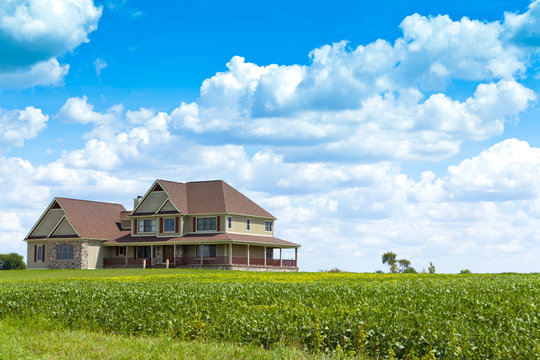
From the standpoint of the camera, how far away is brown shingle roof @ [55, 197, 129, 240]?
57.9 m

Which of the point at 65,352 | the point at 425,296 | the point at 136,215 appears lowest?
the point at 65,352

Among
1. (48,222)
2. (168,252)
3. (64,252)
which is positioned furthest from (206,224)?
(48,222)

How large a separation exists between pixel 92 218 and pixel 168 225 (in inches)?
365

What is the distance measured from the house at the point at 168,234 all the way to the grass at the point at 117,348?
38.0 metres

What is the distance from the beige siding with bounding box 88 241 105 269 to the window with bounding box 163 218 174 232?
7.11m

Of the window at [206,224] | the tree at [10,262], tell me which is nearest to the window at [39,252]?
the tree at [10,262]

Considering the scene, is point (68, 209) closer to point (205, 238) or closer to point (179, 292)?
point (205, 238)

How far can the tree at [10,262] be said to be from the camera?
2643 inches

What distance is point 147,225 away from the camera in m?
57.7

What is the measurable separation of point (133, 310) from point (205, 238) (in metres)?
37.2

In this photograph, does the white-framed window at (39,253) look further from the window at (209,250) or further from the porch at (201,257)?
the window at (209,250)

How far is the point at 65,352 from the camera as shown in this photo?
12.7 meters

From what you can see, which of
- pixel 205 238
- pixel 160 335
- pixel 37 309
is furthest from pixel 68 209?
pixel 160 335

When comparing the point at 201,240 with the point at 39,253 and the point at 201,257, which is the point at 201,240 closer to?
the point at 201,257
